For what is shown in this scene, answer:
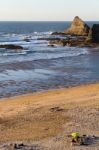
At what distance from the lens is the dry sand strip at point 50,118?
42.9ft

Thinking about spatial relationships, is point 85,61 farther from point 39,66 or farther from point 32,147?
point 32,147

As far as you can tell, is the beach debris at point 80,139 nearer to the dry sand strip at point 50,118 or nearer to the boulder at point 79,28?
the dry sand strip at point 50,118

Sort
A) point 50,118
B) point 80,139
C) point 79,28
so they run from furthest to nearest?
point 79,28
point 50,118
point 80,139

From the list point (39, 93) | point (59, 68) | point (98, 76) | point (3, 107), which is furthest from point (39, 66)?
point (3, 107)

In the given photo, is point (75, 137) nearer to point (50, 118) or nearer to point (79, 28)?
point (50, 118)

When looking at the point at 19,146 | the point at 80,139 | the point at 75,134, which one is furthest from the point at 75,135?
the point at 19,146

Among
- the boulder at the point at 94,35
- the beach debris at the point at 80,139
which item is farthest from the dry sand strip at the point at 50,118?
the boulder at the point at 94,35

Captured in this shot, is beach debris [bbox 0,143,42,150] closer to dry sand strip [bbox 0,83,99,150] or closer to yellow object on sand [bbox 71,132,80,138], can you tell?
dry sand strip [bbox 0,83,99,150]

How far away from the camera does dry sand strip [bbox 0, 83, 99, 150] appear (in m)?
13.1

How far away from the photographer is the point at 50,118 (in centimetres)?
1528

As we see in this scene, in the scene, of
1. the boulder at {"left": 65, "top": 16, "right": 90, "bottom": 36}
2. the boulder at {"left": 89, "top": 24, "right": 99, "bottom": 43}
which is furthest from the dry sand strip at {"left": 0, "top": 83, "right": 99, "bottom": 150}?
the boulder at {"left": 65, "top": 16, "right": 90, "bottom": 36}

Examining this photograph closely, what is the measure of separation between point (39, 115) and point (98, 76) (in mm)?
12568

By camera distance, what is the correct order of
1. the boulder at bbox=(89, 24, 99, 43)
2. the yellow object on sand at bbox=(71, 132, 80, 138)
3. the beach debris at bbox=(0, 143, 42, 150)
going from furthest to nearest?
1. the boulder at bbox=(89, 24, 99, 43)
2. the yellow object on sand at bbox=(71, 132, 80, 138)
3. the beach debris at bbox=(0, 143, 42, 150)

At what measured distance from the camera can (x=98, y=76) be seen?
2766 centimetres
